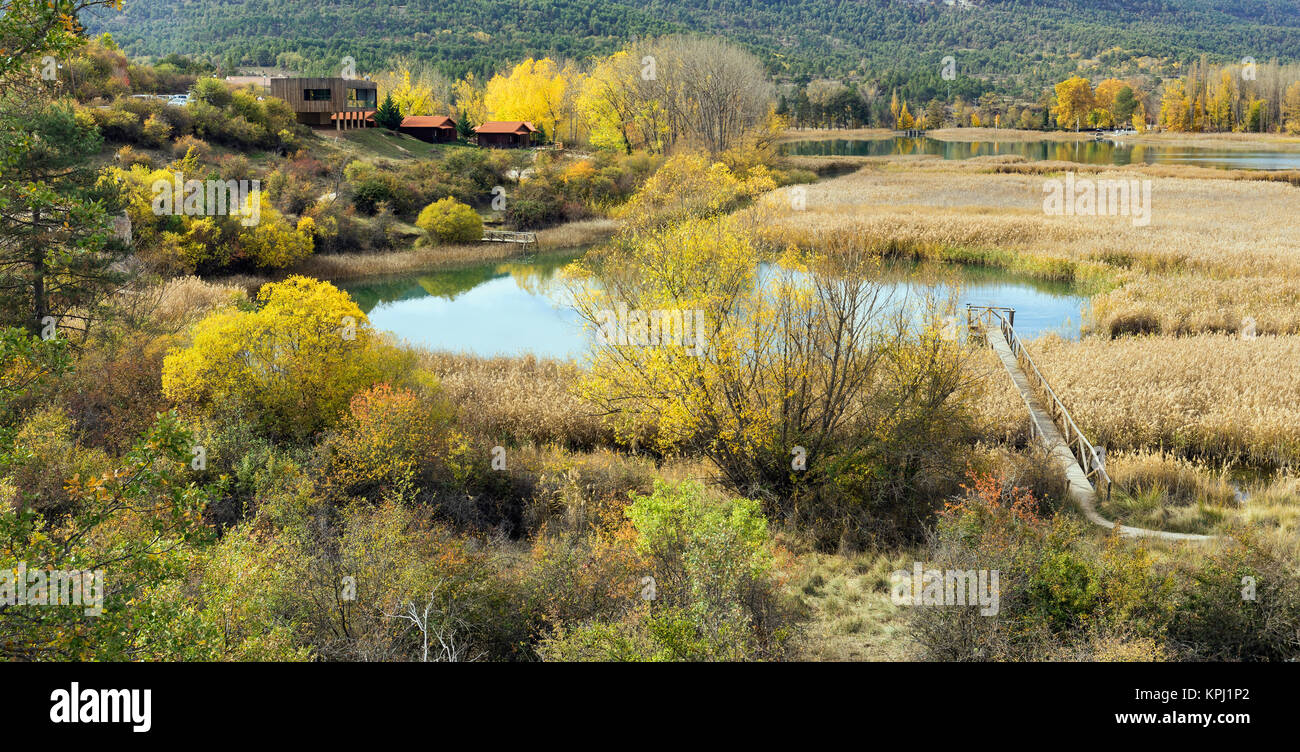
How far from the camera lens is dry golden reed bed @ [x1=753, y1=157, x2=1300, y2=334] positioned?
2598cm

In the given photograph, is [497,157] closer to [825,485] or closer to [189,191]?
[189,191]

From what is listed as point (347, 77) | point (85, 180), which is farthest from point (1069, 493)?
point (347, 77)

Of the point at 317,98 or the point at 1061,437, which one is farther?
the point at 317,98

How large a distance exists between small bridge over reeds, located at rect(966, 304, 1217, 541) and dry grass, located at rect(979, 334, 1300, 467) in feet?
1.24

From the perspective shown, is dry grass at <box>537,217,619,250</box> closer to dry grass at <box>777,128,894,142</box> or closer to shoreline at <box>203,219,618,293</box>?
shoreline at <box>203,219,618,293</box>

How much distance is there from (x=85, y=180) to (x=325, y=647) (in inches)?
616

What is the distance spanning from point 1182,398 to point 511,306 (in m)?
23.6

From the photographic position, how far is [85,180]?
19.1 metres

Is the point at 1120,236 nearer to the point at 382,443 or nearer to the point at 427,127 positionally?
the point at 382,443

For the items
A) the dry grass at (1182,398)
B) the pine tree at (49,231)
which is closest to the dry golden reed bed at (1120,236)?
the dry grass at (1182,398)

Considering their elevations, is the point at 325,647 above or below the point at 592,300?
below

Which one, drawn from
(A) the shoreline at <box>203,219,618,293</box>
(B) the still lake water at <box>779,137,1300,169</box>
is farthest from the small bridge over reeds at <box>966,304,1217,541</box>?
(B) the still lake water at <box>779,137,1300,169</box>

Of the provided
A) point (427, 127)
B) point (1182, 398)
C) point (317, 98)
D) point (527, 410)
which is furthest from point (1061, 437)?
point (427, 127)

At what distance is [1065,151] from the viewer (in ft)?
317
